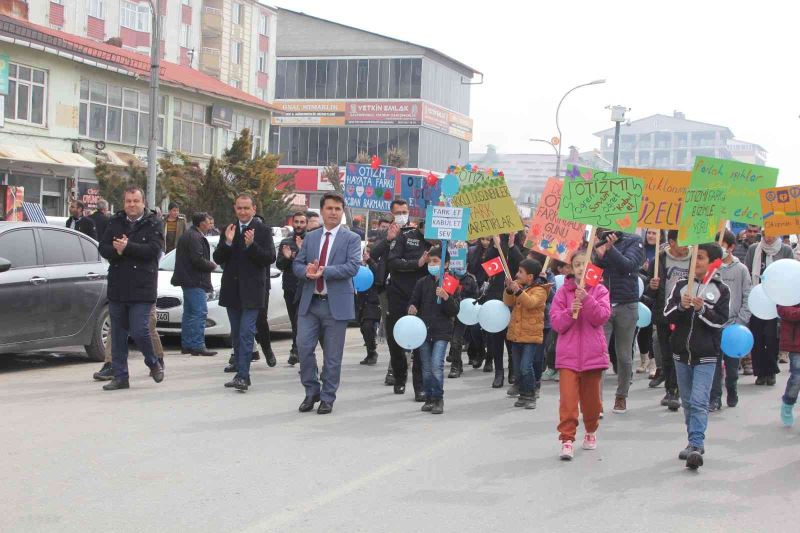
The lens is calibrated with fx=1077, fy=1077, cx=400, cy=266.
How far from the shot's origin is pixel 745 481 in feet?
24.5

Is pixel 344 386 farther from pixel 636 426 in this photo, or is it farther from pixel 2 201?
pixel 2 201

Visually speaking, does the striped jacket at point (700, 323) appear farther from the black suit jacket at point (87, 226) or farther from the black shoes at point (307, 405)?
the black suit jacket at point (87, 226)

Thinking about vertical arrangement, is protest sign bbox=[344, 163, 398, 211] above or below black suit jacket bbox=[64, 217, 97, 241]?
above

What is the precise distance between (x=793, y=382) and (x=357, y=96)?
208 ft

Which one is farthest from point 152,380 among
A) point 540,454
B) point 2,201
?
point 2,201

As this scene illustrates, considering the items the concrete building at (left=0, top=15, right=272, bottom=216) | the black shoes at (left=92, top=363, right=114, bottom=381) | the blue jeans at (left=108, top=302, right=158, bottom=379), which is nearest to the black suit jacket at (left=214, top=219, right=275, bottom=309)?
the blue jeans at (left=108, top=302, right=158, bottom=379)

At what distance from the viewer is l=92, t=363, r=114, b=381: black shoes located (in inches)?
436

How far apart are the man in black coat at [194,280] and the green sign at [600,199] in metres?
6.04

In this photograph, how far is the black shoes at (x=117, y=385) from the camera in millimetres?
10490

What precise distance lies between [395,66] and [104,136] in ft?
109

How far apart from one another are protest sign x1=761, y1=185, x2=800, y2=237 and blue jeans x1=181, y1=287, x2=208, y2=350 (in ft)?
23.3

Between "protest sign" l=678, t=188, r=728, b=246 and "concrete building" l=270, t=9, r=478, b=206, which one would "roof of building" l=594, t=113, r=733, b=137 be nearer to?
"concrete building" l=270, t=9, r=478, b=206

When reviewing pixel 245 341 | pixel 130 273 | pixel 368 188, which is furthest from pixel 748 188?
pixel 368 188

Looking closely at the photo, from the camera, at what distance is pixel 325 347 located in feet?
32.3
